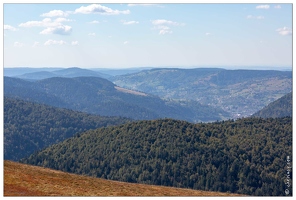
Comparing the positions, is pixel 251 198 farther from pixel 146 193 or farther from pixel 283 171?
pixel 283 171

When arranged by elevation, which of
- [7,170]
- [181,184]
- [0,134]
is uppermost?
[0,134]

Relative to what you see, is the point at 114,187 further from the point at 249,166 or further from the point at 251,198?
the point at 249,166

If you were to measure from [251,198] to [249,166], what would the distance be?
12639 cm

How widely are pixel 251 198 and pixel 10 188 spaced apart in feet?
154

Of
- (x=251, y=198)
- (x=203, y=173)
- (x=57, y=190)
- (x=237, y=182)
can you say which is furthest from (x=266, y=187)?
(x=57, y=190)

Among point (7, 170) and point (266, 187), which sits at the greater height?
point (7, 170)

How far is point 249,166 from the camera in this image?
196m

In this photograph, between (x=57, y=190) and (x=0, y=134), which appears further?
(x=0, y=134)

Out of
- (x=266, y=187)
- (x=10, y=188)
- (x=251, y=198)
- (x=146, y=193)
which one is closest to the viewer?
(x=10, y=188)

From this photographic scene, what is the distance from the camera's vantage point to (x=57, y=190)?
7050cm

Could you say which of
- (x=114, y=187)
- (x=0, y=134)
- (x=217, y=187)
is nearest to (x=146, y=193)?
(x=114, y=187)

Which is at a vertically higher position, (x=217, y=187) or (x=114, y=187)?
(x=114, y=187)

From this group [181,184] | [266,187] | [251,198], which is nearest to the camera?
[251,198]

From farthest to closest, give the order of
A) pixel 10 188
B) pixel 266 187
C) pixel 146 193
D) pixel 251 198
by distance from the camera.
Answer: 1. pixel 266 187
2. pixel 146 193
3. pixel 251 198
4. pixel 10 188
